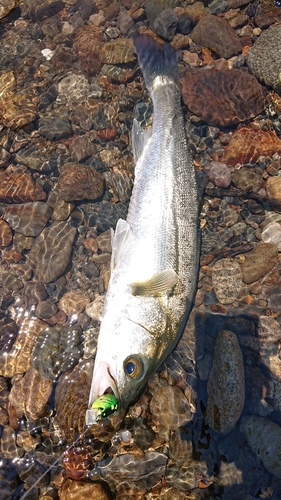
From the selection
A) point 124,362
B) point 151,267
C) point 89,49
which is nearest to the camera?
point 124,362

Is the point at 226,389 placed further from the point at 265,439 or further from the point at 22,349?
the point at 22,349

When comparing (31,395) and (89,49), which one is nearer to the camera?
(31,395)

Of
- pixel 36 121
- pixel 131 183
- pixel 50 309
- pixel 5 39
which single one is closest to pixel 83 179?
pixel 131 183

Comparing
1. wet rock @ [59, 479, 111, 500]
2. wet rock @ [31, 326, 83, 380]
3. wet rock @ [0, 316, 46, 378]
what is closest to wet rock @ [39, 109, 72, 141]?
wet rock @ [0, 316, 46, 378]

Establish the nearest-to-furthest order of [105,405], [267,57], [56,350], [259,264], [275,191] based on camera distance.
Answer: [105,405]
[56,350]
[259,264]
[275,191]
[267,57]

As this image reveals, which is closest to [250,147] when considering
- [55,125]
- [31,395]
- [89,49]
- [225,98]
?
[225,98]

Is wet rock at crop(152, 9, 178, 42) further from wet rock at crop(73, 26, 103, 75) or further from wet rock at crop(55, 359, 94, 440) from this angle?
wet rock at crop(55, 359, 94, 440)

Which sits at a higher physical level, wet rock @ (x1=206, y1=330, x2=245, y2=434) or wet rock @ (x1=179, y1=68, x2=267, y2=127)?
wet rock @ (x1=179, y1=68, x2=267, y2=127)
